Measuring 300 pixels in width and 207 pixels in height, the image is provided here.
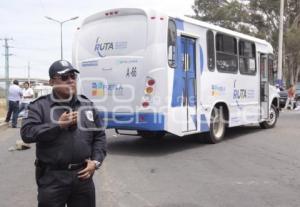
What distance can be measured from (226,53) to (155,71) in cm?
339

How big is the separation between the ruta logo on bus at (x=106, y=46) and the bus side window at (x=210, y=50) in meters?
2.33

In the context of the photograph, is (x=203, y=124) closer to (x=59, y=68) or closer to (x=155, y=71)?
(x=155, y=71)

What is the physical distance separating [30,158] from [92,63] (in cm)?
248

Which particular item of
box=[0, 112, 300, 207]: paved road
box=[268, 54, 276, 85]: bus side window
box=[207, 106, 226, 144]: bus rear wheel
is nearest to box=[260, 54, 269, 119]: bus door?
box=[268, 54, 276, 85]: bus side window

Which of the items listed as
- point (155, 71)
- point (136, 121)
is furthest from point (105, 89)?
point (155, 71)

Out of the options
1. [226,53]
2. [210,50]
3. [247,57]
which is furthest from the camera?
[247,57]

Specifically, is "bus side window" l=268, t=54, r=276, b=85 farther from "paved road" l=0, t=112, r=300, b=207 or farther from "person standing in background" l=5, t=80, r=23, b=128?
"person standing in background" l=5, t=80, r=23, b=128

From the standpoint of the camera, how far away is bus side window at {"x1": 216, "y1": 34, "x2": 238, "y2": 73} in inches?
480

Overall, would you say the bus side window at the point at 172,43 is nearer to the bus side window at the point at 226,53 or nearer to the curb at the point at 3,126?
the bus side window at the point at 226,53

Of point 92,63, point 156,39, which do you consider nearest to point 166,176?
point 156,39

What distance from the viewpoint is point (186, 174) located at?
26.8 feet

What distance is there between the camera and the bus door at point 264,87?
14.8 meters

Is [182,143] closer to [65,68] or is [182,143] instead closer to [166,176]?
[166,176]

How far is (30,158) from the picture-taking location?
1005 cm
